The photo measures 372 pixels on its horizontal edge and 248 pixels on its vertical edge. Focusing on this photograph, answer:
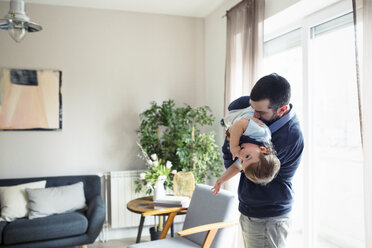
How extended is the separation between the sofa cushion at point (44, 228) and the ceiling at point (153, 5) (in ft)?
7.81

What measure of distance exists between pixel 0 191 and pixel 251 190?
2911mm

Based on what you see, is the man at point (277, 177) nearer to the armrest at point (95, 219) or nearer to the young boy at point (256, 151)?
the young boy at point (256, 151)

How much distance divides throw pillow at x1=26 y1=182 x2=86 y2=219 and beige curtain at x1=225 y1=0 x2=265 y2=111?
1.87 meters

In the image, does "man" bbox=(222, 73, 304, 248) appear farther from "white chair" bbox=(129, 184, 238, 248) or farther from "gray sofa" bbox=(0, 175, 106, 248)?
"gray sofa" bbox=(0, 175, 106, 248)

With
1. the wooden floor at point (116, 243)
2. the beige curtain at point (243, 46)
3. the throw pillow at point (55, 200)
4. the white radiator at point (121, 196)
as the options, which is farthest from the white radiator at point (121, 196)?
the beige curtain at point (243, 46)

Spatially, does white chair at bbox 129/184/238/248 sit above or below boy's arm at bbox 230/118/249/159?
below

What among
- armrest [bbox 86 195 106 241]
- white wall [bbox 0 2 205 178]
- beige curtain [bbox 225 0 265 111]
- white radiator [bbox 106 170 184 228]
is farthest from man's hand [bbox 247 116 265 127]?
white wall [bbox 0 2 205 178]

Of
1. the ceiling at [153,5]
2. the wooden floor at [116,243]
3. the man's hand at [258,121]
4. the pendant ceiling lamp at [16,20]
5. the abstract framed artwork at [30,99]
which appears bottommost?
the wooden floor at [116,243]

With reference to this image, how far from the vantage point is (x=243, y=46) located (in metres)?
3.00

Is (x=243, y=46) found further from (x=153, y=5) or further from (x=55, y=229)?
(x=55, y=229)

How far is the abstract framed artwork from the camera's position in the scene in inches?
142

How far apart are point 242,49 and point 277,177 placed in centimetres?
192

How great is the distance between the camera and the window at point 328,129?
233 centimetres

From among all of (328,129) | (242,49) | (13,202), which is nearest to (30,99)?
(13,202)
